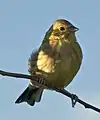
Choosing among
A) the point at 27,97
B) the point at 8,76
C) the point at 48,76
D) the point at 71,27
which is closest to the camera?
the point at 8,76

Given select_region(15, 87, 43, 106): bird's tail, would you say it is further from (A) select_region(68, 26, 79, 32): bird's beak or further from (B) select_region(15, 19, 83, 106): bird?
(A) select_region(68, 26, 79, 32): bird's beak

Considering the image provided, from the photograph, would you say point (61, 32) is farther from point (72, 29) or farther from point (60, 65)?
point (60, 65)

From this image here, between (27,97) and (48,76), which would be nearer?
(48,76)

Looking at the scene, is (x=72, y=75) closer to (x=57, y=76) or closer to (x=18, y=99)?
(x=57, y=76)

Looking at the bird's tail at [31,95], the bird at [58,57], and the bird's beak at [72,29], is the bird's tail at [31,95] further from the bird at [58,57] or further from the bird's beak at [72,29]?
the bird's beak at [72,29]

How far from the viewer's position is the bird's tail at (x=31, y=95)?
613 cm

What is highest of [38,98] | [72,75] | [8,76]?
[8,76]

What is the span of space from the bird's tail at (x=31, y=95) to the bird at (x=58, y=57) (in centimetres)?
21

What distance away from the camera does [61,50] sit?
5363 millimetres

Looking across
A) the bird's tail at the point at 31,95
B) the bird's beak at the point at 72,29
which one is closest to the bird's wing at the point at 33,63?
the bird's beak at the point at 72,29

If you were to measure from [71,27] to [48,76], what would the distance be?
2.81 feet

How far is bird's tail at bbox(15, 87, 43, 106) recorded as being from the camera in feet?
20.1

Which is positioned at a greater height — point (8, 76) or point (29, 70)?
point (8, 76)

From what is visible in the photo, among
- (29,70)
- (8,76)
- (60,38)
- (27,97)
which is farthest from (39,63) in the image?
(8,76)
